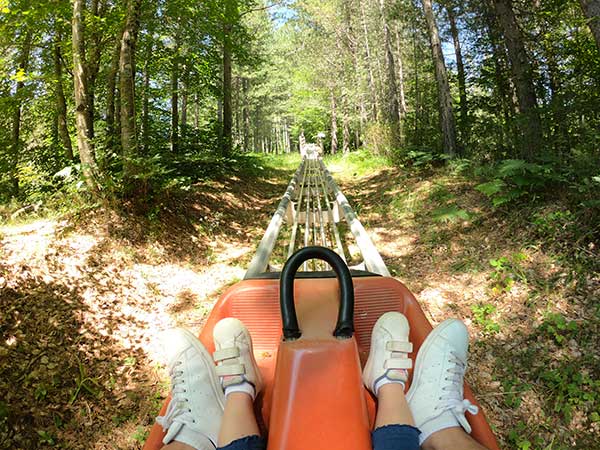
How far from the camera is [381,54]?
2492cm

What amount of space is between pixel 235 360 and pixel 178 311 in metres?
2.33

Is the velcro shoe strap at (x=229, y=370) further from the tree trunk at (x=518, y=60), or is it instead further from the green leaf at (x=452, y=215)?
the tree trunk at (x=518, y=60)

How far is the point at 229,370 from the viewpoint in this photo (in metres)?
1.49

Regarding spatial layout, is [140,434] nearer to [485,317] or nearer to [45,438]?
[45,438]

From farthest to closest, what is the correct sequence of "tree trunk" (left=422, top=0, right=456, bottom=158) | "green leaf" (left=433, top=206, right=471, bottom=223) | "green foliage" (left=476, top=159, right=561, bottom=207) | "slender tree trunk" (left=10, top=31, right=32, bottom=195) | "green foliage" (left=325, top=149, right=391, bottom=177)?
"green foliage" (left=325, top=149, right=391, bottom=177) < "tree trunk" (left=422, top=0, right=456, bottom=158) < "slender tree trunk" (left=10, top=31, right=32, bottom=195) < "green leaf" (left=433, top=206, right=471, bottom=223) < "green foliage" (left=476, top=159, right=561, bottom=207)

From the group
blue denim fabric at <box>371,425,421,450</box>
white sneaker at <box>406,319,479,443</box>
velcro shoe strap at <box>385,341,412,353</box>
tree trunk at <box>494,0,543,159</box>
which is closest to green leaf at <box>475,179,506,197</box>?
tree trunk at <box>494,0,543,159</box>

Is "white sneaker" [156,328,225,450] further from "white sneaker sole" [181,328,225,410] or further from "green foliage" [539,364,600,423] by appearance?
"green foliage" [539,364,600,423]

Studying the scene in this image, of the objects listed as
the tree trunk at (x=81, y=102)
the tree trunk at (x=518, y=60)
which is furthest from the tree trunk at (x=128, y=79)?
the tree trunk at (x=518, y=60)

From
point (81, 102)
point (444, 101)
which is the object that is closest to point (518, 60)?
point (444, 101)

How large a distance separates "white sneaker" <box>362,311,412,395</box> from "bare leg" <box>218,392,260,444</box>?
0.53 metres

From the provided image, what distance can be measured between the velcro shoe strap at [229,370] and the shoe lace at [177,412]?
0.16 meters

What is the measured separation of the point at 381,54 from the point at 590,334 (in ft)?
85.5

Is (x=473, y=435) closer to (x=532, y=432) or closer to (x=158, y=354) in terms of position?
(x=532, y=432)

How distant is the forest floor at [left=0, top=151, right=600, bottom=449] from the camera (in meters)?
2.26
